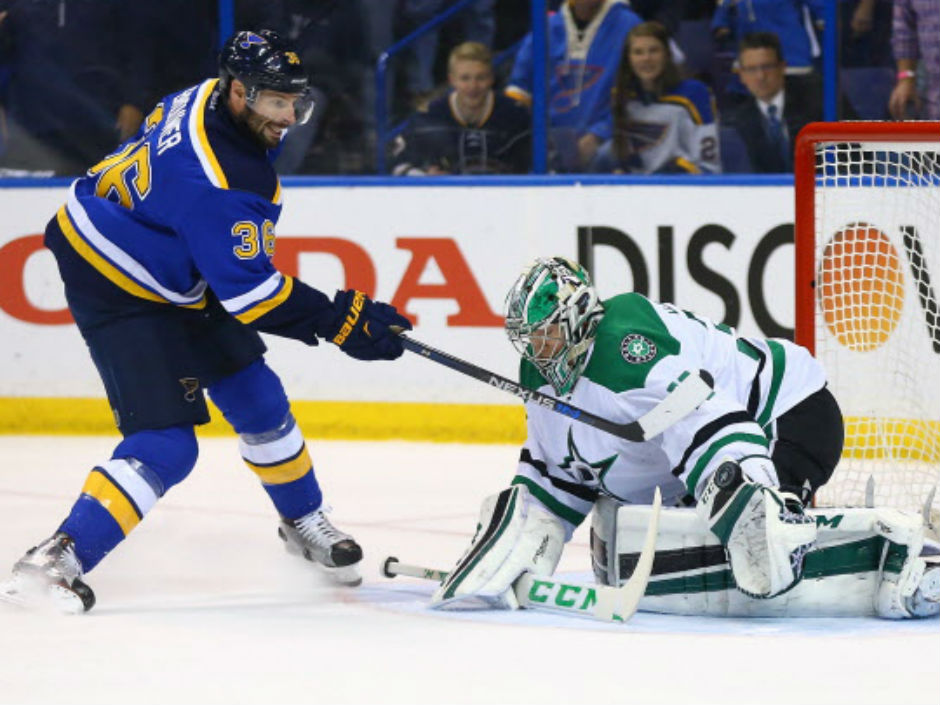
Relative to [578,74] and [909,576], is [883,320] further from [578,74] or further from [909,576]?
[578,74]

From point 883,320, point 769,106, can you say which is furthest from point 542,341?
point 769,106

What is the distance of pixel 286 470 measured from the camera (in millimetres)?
4176

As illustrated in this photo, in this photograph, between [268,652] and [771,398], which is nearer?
[268,652]

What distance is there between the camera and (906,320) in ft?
15.9

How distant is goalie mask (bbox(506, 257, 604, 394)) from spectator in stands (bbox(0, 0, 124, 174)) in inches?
135

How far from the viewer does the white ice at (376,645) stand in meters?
3.06

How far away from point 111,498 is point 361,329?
21.8 inches

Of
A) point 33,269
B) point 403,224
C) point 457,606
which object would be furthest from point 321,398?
point 457,606

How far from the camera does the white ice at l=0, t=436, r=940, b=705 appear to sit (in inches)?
121

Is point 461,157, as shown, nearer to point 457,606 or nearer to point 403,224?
point 403,224

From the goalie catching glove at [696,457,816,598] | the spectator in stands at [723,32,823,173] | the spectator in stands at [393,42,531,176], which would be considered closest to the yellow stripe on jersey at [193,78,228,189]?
the goalie catching glove at [696,457,816,598]

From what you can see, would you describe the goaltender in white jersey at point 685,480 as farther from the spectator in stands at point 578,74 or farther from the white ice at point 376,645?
the spectator in stands at point 578,74

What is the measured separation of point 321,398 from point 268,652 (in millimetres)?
3051

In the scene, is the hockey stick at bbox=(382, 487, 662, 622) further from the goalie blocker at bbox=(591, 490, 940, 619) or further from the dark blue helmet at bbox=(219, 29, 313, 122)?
the dark blue helmet at bbox=(219, 29, 313, 122)
